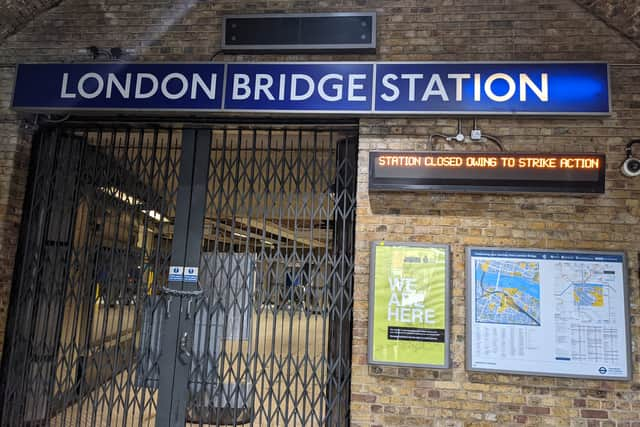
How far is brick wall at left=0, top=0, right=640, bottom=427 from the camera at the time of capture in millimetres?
3301

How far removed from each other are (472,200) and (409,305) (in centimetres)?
102

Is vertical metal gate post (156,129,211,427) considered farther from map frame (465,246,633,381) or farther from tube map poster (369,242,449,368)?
map frame (465,246,633,381)

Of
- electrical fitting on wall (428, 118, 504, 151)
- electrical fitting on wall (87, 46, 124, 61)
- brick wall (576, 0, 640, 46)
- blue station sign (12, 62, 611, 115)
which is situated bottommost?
electrical fitting on wall (428, 118, 504, 151)

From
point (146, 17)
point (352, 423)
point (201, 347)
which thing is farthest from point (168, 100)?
point (352, 423)

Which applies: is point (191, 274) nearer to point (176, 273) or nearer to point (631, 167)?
point (176, 273)

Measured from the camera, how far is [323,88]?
3734mm

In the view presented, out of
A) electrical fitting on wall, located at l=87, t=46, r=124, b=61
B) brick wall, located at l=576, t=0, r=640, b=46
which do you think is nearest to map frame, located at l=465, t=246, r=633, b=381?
brick wall, located at l=576, t=0, r=640, b=46

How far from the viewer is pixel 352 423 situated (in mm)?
3377

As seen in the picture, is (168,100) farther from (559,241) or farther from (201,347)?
(559,241)

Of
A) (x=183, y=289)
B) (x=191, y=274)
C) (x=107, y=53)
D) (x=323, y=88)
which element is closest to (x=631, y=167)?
(x=323, y=88)

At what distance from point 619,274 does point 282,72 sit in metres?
3.26

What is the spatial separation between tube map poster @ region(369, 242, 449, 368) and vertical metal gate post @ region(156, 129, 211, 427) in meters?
1.64

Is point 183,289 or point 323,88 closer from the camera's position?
point 323,88

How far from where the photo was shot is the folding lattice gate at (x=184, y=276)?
12.3 ft
